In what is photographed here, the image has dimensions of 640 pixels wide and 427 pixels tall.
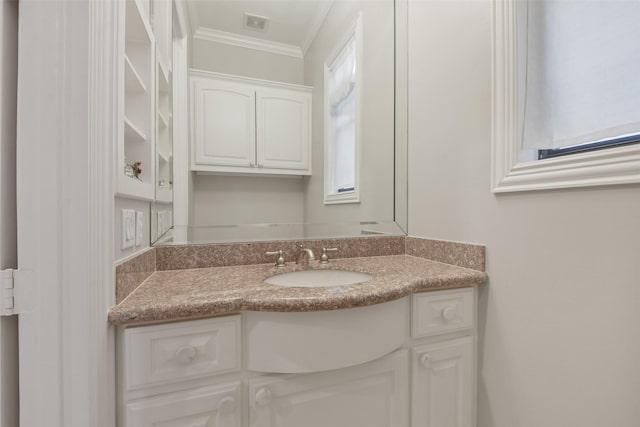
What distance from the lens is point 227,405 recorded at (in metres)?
0.74

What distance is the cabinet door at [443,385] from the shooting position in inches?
38.2

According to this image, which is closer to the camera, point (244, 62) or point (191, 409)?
point (191, 409)

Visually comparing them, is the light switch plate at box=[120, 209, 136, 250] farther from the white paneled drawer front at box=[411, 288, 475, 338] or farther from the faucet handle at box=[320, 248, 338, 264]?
the white paneled drawer front at box=[411, 288, 475, 338]

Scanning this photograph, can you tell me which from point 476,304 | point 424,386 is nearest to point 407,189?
point 476,304

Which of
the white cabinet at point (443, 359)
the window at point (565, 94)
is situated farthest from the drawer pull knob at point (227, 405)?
the window at point (565, 94)

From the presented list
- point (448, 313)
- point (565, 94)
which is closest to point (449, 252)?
point (448, 313)

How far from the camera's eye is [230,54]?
1.29 meters

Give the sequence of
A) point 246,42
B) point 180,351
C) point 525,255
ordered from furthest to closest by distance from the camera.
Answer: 1. point 246,42
2. point 525,255
3. point 180,351

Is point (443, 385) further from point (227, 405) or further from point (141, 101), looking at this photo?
point (141, 101)

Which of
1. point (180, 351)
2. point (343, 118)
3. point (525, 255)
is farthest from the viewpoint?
point (343, 118)

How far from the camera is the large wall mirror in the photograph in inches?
49.6

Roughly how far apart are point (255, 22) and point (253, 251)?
1019mm

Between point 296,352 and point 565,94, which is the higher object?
point 565,94

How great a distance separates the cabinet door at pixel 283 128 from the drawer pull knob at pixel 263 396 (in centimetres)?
87
